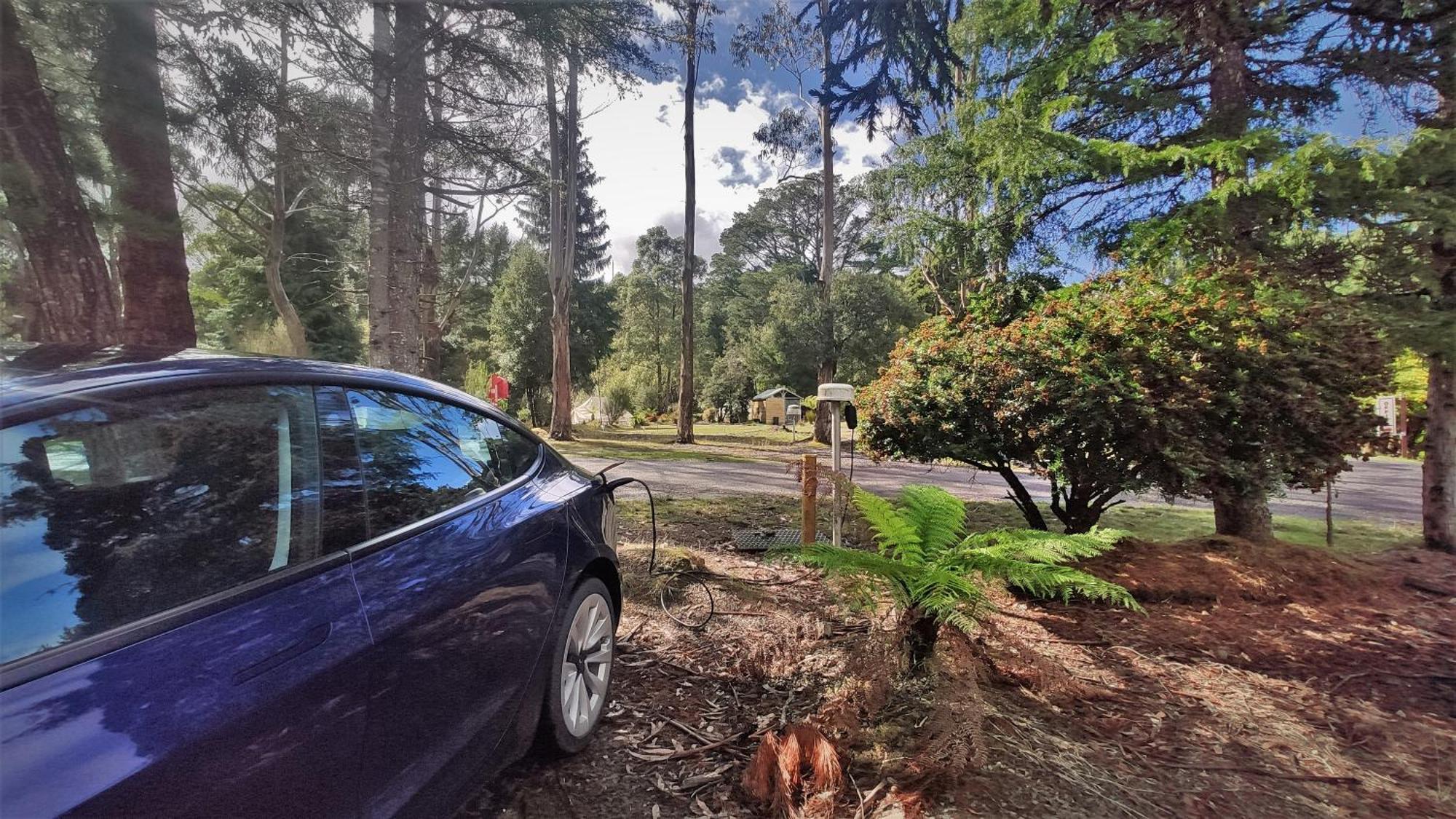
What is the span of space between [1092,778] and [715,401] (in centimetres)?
3962

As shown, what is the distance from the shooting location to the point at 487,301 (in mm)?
31781

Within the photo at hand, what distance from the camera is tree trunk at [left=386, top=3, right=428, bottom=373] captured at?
202 inches

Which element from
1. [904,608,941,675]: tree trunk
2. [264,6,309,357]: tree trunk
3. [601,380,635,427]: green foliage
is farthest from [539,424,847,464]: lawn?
[904,608,941,675]: tree trunk

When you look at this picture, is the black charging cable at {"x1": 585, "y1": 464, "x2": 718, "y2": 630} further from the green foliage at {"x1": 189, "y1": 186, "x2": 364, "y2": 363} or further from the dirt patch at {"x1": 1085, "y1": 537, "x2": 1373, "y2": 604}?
the green foliage at {"x1": 189, "y1": 186, "x2": 364, "y2": 363}

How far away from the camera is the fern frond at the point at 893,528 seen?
3073 mm

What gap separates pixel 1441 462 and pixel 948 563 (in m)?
5.82

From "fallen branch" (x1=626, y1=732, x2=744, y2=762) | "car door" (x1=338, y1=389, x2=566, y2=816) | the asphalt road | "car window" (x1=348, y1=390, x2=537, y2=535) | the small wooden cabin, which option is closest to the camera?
"car door" (x1=338, y1=389, x2=566, y2=816)

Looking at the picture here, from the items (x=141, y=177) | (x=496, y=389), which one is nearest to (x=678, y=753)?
(x=141, y=177)

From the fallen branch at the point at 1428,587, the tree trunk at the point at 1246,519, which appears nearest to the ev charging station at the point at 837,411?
the tree trunk at the point at 1246,519

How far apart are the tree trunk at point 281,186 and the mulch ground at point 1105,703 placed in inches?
230

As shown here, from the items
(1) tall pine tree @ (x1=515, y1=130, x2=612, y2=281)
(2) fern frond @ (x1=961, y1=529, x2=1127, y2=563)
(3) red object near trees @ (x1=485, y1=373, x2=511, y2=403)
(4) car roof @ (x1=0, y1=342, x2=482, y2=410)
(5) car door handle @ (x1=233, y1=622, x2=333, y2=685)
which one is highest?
(1) tall pine tree @ (x1=515, y1=130, x2=612, y2=281)

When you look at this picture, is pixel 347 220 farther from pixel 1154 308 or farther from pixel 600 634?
pixel 1154 308

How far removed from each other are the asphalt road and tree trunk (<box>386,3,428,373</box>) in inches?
173

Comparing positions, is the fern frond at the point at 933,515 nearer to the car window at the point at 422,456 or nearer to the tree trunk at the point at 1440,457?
the car window at the point at 422,456
